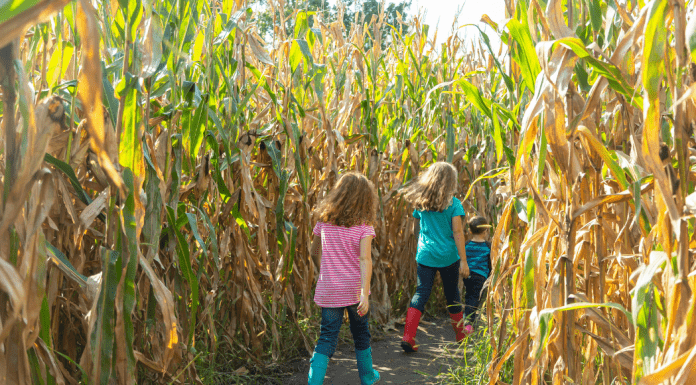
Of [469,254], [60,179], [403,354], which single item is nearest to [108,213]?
[60,179]

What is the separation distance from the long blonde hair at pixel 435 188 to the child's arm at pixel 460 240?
122 mm

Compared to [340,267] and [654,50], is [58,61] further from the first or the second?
[654,50]

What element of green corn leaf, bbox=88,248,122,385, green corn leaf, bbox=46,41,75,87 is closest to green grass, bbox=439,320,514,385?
green corn leaf, bbox=88,248,122,385

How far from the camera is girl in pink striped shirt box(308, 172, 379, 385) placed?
2.58 meters

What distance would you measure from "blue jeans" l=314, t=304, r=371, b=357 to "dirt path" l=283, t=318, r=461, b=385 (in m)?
0.34

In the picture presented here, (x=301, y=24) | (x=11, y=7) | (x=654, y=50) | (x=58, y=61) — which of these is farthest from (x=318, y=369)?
(x=11, y=7)

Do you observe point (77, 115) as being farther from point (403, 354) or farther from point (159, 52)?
point (403, 354)

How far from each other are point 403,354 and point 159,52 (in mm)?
2478

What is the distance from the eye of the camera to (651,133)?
0.90 metres

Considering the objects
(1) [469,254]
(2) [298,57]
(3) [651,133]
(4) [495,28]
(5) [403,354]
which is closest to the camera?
(3) [651,133]

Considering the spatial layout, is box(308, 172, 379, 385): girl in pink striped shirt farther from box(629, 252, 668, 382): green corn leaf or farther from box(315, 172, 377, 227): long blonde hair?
box(629, 252, 668, 382): green corn leaf

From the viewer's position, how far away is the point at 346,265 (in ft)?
8.60

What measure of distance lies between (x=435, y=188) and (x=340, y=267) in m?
1.02

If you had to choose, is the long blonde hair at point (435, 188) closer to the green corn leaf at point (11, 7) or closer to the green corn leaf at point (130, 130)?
the green corn leaf at point (130, 130)
